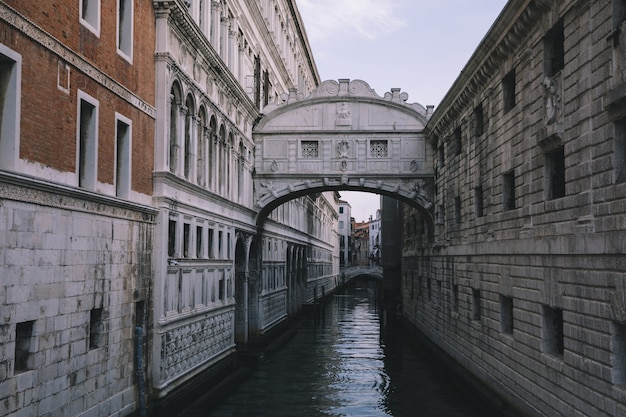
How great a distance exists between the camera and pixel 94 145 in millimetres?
11766

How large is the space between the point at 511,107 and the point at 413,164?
10.3m

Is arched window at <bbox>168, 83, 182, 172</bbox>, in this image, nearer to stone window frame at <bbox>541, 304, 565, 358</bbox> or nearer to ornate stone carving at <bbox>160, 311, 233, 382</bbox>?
ornate stone carving at <bbox>160, 311, 233, 382</bbox>

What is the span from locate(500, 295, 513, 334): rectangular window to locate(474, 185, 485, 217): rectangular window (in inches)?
130

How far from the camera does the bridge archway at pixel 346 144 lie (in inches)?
1013

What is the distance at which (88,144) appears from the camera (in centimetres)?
1175

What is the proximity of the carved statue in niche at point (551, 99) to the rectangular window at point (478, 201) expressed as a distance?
605 cm

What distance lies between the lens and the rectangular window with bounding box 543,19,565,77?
12359 mm

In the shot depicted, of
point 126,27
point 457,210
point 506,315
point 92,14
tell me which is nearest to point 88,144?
point 92,14

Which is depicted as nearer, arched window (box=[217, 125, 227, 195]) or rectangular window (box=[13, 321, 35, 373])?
rectangular window (box=[13, 321, 35, 373])

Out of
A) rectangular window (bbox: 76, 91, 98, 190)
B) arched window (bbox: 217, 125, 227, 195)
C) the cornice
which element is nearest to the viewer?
the cornice

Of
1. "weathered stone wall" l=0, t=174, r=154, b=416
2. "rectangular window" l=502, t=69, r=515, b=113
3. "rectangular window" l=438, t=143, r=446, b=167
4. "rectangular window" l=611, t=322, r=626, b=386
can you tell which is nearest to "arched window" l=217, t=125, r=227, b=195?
"weathered stone wall" l=0, t=174, r=154, b=416

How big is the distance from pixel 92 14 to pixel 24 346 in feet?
18.5

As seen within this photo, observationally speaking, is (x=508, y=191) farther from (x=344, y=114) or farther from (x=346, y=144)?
(x=344, y=114)

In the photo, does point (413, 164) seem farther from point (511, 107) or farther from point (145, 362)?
point (145, 362)
